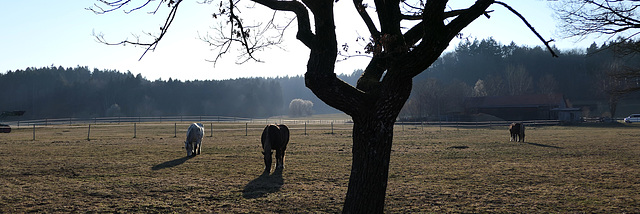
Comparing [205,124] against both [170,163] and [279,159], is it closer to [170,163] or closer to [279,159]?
[170,163]

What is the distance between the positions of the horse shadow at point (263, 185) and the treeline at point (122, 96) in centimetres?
8542

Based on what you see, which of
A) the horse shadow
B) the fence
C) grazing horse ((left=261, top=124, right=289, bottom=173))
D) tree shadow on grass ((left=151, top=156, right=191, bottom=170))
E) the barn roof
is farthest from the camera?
the barn roof

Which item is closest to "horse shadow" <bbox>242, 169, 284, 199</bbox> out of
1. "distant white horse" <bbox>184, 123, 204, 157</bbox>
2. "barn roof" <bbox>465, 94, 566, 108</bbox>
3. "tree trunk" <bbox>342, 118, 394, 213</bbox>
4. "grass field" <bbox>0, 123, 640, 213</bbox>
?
"grass field" <bbox>0, 123, 640, 213</bbox>

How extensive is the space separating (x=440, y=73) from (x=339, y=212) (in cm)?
11700

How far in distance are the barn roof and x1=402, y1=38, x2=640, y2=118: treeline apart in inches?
143

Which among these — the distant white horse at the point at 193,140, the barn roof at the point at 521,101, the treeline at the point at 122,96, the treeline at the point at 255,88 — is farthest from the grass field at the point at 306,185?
the treeline at the point at 122,96

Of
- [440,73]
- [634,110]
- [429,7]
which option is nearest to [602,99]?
[634,110]

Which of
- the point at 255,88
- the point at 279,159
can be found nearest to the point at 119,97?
the point at 255,88

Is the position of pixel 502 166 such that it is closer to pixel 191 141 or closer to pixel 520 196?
pixel 520 196

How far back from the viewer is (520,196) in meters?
8.16

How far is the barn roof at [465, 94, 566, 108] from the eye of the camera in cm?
6153

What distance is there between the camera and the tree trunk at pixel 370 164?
4.94m

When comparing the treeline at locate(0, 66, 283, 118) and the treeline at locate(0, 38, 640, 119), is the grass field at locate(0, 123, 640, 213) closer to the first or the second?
the treeline at locate(0, 38, 640, 119)

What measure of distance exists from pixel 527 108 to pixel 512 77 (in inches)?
1069
